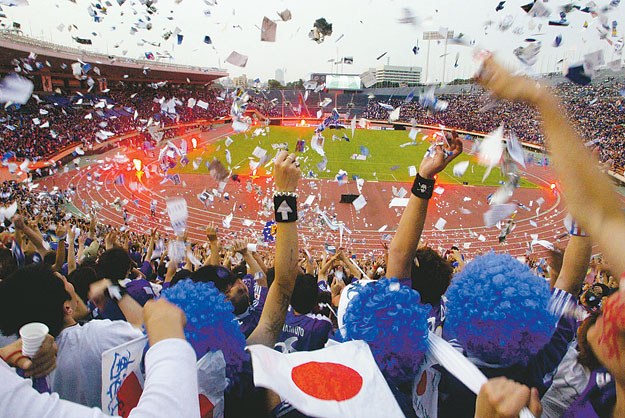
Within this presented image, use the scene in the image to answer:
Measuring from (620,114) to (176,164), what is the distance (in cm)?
3878

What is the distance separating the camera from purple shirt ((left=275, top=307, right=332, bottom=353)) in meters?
2.63

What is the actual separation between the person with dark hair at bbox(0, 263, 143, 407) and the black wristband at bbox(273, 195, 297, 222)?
3.11ft

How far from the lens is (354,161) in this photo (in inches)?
1267

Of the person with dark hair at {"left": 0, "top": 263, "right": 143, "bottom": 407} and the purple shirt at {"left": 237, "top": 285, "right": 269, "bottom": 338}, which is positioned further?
the purple shirt at {"left": 237, "top": 285, "right": 269, "bottom": 338}

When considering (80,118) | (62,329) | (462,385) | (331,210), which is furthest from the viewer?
(80,118)

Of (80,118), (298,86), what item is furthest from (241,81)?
(80,118)

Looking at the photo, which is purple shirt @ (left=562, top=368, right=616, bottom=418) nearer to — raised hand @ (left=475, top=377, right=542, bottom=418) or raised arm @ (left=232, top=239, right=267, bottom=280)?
raised hand @ (left=475, top=377, right=542, bottom=418)

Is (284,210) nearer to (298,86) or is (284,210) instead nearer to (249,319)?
(249,319)

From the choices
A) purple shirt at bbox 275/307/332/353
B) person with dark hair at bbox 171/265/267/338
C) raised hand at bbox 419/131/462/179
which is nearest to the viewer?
raised hand at bbox 419/131/462/179

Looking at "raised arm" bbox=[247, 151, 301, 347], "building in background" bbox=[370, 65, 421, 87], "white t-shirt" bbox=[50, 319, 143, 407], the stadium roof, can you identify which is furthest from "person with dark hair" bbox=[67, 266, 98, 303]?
"building in background" bbox=[370, 65, 421, 87]

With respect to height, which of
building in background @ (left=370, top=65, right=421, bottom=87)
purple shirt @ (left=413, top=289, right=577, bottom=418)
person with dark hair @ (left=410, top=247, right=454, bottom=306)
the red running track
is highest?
building in background @ (left=370, top=65, right=421, bottom=87)

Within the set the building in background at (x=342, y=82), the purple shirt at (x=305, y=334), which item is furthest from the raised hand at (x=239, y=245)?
the building in background at (x=342, y=82)

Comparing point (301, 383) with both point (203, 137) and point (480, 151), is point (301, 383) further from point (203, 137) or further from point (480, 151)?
point (203, 137)

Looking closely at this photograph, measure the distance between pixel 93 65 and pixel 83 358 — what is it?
139ft
